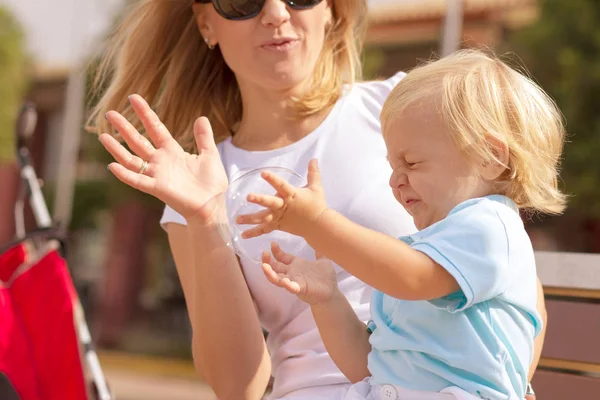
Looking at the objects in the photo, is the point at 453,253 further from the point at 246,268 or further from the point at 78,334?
the point at 78,334

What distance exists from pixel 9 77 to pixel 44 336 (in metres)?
23.4

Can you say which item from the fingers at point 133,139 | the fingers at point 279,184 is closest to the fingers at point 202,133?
the fingers at point 133,139

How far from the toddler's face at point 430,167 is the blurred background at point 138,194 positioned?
9229mm

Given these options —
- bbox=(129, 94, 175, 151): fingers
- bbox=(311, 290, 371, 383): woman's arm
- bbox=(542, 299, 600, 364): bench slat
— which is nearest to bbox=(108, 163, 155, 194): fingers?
bbox=(129, 94, 175, 151): fingers

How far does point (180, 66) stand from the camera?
2.84 metres

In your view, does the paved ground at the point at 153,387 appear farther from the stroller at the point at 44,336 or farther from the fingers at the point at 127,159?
the fingers at the point at 127,159

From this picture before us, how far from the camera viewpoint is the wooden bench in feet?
7.91

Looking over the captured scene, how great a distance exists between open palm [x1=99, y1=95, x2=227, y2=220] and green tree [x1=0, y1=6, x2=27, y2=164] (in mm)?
23156

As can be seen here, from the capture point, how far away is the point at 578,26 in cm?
1505

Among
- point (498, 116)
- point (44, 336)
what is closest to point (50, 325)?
point (44, 336)

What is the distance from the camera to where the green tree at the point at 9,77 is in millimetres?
24422

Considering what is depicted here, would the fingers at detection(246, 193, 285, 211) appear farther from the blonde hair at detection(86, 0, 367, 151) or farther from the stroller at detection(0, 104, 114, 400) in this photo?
the stroller at detection(0, 104, 114, 400)

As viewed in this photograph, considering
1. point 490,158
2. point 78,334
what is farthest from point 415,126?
point 78,334

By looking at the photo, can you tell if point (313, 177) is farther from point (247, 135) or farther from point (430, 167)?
point (247, 135)
